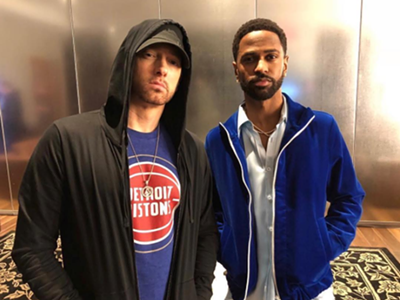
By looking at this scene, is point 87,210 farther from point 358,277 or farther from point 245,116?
point 358,277

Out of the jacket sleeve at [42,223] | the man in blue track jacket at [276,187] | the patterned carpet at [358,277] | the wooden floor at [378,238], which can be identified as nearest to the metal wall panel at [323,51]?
the wooden floor at [378,238]

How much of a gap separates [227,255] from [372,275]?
1866 mm

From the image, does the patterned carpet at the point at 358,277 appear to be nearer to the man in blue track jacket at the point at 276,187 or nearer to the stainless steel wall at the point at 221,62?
A: the stainless steel wall at the point at 221,62

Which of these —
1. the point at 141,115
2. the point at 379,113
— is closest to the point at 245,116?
the point at 141,115

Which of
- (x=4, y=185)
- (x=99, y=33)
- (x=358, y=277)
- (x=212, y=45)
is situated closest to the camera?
(x=358, y=277)

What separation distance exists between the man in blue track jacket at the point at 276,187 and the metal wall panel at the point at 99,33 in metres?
2.63

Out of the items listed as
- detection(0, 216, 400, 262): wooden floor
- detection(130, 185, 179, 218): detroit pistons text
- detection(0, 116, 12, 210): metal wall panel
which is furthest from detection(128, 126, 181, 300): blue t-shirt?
detection(0, 116, 12, 210): metal wall panel

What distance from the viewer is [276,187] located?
1.12 meters

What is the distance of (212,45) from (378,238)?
266 cm

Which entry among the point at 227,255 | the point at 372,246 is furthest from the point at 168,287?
the point at 372,246

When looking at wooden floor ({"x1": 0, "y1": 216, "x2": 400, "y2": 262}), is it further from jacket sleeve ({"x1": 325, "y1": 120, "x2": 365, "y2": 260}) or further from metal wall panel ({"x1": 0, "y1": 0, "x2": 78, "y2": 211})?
jacket sleeve ({"x1": 325, "y1": 120, "x2": 365, "y2": 260})

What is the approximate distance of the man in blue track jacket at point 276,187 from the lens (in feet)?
3.67

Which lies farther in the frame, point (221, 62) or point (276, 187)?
point (221, 62)

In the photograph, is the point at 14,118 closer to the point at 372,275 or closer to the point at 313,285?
the point at 313,285
